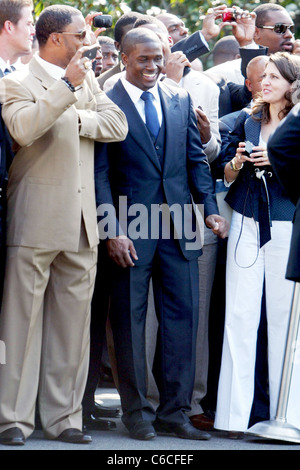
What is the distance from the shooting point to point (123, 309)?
6340 millimetres

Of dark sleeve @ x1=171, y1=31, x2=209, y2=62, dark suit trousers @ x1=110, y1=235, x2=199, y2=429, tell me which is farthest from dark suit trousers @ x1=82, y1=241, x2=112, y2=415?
dark sleeve @ x1=171, y1=31, x2=209, y2=62

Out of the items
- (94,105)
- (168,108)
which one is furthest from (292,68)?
(94,105)

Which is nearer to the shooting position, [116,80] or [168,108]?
[168,108]

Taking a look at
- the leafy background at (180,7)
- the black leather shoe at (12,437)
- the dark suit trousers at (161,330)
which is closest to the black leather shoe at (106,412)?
the dark suit trousers at (161,330)

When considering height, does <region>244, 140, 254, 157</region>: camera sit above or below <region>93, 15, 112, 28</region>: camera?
below

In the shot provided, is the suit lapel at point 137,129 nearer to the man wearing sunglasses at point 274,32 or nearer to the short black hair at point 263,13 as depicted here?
the man wearing sunglasses at point 274,32

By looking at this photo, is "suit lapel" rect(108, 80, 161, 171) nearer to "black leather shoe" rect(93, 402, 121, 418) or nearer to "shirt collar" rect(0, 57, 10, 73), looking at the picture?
"shirt collar" rect(0, 57, 10, 73)

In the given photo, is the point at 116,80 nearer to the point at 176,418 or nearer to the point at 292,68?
the point at 292,68

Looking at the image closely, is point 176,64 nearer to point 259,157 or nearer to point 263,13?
point 259,157

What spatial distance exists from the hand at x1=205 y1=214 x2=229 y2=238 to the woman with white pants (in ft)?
0.25

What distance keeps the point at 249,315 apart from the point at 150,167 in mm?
1083

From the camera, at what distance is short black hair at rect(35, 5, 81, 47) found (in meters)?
6.03
